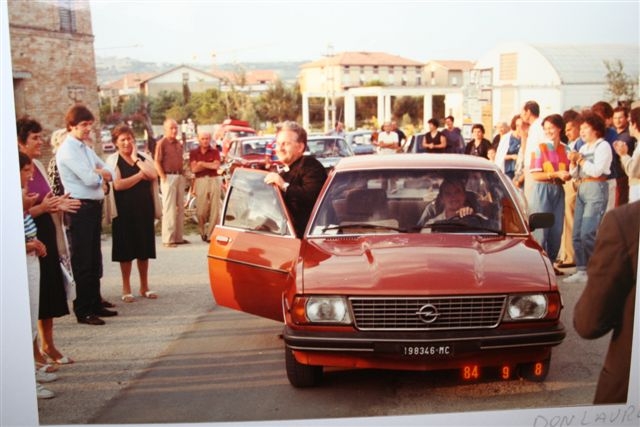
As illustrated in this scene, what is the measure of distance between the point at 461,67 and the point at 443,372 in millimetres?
2819

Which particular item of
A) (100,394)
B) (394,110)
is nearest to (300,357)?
(100,394)

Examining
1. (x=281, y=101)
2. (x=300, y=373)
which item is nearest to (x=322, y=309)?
(x=300, y=373)

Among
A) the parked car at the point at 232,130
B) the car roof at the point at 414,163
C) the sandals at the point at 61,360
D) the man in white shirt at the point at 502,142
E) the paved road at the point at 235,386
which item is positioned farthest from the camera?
the parked car at the point at 232,130

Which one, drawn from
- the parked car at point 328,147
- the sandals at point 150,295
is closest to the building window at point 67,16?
the sandals at point 150,295

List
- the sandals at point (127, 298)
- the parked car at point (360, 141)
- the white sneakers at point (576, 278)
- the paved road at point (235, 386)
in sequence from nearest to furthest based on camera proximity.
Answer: the paved road at point (235, 386) → the white sneakers at point (576, 278) → the sandals at point (127, 298) → the parked car at point (360, 141)

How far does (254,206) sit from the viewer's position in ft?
21.5

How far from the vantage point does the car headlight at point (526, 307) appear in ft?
16.8

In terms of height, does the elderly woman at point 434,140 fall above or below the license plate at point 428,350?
above

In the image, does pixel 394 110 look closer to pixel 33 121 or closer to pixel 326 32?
pixel 326 32

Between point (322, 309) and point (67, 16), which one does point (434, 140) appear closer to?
point (67, 16)

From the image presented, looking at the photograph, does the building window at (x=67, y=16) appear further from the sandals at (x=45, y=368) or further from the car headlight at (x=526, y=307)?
the car headlight at (x=526, y=307)

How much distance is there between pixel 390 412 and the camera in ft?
18.0

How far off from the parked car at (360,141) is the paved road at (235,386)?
3.89 m

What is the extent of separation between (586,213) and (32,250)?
5.41m
